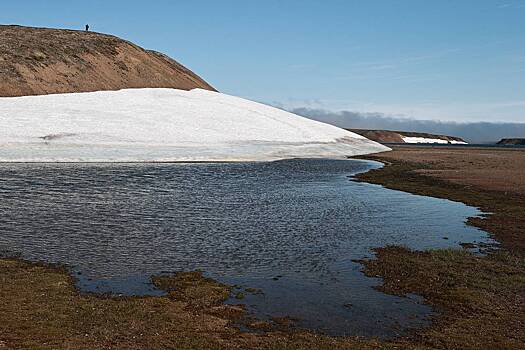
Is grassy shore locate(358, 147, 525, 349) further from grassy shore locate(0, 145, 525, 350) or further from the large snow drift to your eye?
the large snow drift

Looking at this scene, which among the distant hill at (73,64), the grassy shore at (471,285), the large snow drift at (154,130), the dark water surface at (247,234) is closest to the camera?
the grassy shore at (471,285)

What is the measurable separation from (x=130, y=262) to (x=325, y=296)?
6678mm

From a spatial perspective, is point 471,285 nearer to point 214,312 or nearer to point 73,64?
point 214,312

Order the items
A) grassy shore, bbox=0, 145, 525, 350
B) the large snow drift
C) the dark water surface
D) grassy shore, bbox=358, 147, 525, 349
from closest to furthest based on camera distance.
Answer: grassy shore, bbox=0, 145, 525, 350
grassy shore, bbox=358, 147, 525, 349
the dark water surface
the large snow drift

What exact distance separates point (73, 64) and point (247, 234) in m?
77.7

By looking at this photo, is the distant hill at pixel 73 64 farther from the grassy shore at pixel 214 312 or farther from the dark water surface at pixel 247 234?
the grassy shore at pixel 214 312

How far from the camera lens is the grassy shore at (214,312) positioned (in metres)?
10.3

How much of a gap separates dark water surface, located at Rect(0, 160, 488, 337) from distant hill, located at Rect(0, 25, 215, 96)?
45352mm

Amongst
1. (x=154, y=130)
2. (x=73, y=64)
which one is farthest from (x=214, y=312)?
(x=73, y=64)

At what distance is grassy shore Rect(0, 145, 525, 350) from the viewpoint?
10305 millimetres

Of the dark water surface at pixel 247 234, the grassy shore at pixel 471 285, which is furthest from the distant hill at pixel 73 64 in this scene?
the grassy shore at pixel 471 285

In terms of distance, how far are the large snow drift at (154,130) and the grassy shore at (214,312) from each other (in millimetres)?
44477

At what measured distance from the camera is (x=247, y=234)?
68.7ft

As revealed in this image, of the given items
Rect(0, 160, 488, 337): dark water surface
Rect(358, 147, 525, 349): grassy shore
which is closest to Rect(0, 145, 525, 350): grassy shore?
Rect(358, 147, 525, 349): grassy shore
